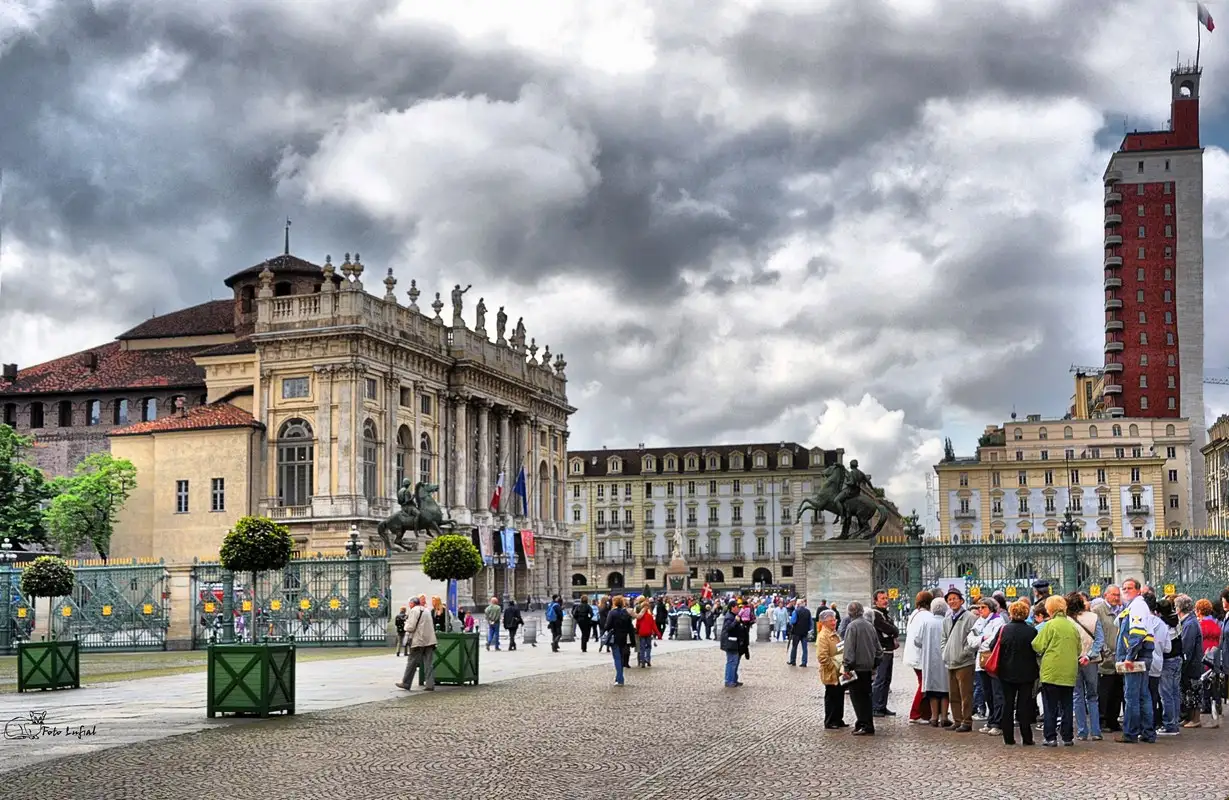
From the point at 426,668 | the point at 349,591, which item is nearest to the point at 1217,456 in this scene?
the point at 349,591

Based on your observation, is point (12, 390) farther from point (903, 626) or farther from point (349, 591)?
point (903, 626)

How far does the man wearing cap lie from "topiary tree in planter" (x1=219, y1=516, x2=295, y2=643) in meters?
27.6

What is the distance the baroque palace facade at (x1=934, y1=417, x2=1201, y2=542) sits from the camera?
116938mm

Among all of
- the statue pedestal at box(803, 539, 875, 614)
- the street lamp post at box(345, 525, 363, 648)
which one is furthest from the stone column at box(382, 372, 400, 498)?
the statue pedestal at box(803, 539, 875, 614)

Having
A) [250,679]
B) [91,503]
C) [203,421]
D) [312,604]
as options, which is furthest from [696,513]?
[250,679]

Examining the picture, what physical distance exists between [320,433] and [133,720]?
53058mm

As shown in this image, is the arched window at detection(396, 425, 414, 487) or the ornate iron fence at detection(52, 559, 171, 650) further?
the arched window at detection(396, 425, 414, 487)

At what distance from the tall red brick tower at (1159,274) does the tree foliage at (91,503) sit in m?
78.5

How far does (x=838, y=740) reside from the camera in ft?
59.1

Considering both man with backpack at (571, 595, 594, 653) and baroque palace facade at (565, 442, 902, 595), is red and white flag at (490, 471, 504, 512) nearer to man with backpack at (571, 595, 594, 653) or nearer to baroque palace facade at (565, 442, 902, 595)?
man with backpack at (571, 595, 594, 653)

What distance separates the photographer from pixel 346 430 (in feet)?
241

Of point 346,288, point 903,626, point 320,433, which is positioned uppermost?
point 346,288

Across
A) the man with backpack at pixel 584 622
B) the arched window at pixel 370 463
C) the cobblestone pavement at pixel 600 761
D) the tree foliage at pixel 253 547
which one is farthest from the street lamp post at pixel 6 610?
the arched window at pixel 370 463

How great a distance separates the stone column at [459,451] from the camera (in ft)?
275
